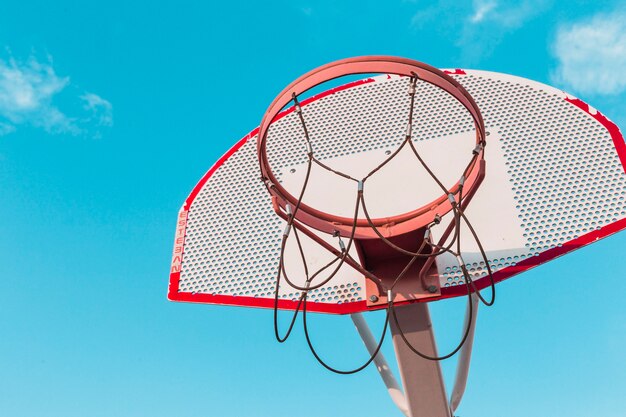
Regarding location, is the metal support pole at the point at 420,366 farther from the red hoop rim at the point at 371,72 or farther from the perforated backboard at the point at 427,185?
the red hoop rim at the point at 371,72

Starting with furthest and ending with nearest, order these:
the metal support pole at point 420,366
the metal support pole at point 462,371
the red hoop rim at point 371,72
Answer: the metal support pole at point 462,371 → the metal support pole at point 420,366 → the red hoop rim at point 371,72

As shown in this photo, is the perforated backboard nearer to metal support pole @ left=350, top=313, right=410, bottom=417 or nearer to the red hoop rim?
the red hoop rim

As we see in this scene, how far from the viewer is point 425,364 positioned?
3381mm

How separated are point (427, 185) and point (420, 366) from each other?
96 cm

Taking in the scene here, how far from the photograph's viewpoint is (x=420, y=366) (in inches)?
133

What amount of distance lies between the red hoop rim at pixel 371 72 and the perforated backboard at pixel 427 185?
0.17 metres

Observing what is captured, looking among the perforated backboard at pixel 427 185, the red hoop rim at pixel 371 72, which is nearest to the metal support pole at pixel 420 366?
the perforated backboard at pixel 427 185

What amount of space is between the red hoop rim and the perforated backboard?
172 mm

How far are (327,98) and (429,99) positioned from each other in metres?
0.69

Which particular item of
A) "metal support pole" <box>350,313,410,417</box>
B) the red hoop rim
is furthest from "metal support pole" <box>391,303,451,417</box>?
the red hoop rim

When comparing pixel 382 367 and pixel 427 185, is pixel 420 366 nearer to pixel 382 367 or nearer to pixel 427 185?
pixel 382 367

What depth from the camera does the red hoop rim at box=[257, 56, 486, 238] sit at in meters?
2.84

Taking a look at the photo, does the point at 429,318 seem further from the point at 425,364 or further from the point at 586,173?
the point at 586,173

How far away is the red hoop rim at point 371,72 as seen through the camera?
9.32ft
